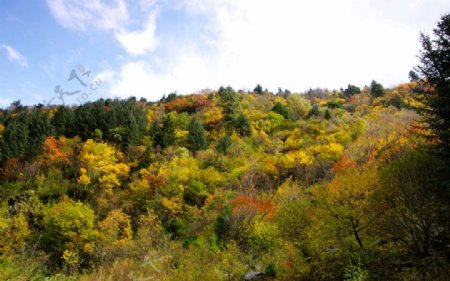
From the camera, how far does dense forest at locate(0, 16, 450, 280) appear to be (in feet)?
50.5

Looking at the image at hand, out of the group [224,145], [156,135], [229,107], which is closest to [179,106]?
[229,107]

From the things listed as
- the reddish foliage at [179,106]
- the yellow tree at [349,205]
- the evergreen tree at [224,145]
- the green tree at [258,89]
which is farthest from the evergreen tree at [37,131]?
the green tree at [258,89]

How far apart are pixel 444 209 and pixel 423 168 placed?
1957mm

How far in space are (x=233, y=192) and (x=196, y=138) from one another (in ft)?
61.5

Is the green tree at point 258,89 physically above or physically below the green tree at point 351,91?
above

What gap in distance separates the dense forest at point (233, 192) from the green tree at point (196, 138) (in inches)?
10.2

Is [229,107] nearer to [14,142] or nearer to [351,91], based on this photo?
[14,142]

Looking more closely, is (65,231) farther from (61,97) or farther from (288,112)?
(288,112)

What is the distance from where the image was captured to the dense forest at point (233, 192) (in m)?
15.4

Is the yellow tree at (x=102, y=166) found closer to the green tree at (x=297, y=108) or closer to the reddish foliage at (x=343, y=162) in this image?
the reddish foliage at (x=343, y=162)

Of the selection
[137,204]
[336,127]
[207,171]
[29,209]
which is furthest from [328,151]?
[29,209]

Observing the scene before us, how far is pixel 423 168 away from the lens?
49.2 feet

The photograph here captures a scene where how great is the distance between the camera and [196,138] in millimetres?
55969

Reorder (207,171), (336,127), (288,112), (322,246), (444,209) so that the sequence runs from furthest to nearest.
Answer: (288,112) → (336,127) → (207,171) → (322,246) → (444,209)
